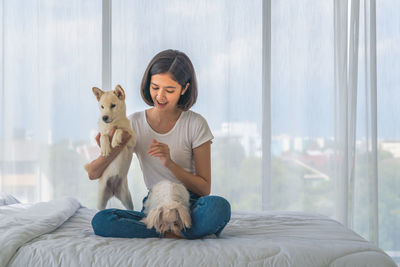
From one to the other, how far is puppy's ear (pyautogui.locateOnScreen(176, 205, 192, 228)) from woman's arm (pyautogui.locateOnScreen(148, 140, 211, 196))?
22 cm

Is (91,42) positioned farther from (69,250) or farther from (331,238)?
(331,238)

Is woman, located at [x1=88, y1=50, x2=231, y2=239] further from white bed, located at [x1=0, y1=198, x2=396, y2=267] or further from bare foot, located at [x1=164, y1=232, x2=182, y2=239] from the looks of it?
white bed, located at [x1=0, y1=198, x2=396, y2=267]

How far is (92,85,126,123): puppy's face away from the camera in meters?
1.44

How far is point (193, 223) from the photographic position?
129cm

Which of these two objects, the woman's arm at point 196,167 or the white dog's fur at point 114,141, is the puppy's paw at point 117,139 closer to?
the white dog's fur at point 114,141

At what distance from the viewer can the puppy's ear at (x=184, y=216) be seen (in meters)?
1.24

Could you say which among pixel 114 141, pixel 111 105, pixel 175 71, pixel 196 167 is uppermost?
pixel 175 71

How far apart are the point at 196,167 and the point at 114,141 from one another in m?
0.32

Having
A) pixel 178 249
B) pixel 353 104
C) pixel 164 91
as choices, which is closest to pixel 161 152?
pixel 164 91

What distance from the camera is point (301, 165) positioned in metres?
2.53

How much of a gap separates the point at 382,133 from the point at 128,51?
1615 millimetres

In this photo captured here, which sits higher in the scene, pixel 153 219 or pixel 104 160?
pixel 104 160

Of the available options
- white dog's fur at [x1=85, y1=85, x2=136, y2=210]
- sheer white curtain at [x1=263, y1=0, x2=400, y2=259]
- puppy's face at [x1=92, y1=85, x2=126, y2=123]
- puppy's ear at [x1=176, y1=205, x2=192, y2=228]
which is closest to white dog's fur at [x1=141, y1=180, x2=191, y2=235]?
puppy's ear at [x1=176, y1=205, x2=192, y2=228]

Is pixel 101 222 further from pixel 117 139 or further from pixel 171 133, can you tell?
pixel 171 133
